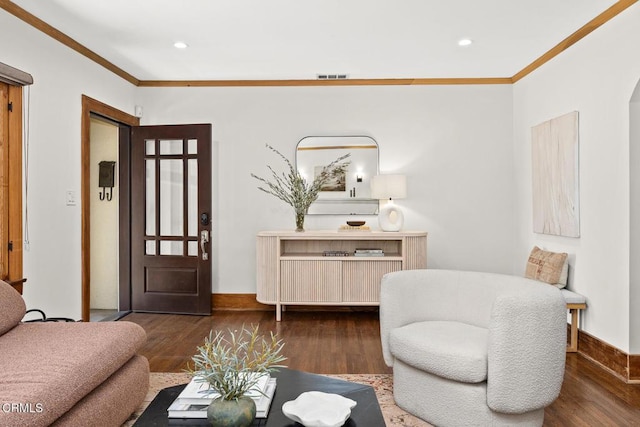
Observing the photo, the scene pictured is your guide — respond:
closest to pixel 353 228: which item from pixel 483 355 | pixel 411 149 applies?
pixel 411 149

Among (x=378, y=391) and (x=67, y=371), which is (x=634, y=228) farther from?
(x=67, y=371)

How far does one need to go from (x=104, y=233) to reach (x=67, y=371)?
3.58 metres

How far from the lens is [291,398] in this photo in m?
1.77

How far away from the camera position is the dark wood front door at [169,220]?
187 inches

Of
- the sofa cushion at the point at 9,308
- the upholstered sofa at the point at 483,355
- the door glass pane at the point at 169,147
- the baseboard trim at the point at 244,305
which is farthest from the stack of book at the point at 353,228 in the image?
the sofa cushion at the point at 9,308

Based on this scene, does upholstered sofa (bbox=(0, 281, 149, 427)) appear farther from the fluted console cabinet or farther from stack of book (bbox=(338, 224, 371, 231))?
stack of book (bbox=(338, 224, 371, 231))

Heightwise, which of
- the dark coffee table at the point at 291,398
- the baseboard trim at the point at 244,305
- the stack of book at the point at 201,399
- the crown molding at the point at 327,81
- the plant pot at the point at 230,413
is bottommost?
the baseboard trim at the point at 244,305

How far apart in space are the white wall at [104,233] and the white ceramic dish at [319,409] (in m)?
4.04

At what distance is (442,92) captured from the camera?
4973 mm

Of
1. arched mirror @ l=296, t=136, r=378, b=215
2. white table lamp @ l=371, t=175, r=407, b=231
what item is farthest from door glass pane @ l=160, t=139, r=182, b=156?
white table lamp @ l=371, t=175, r=407, b=231

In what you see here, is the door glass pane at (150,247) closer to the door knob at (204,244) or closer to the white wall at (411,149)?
the door knob at (204,244)

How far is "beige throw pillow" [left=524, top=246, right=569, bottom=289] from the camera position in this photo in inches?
146

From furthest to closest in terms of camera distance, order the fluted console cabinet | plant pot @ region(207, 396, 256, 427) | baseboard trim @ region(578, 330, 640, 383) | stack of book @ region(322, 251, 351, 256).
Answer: stack of book @ region(322, 251, 351, 256), the fluted console cabinet, baseboard trim @ region(578, 330, 640, 383), plant pot @ region(207, 396, 256, 427)

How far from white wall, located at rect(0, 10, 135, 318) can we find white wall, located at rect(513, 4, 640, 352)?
405 centimetres
